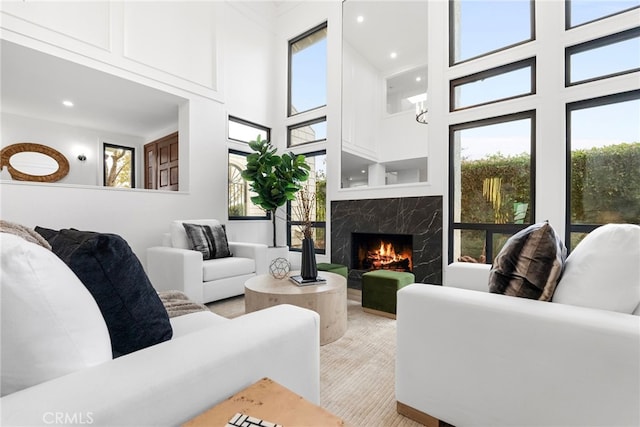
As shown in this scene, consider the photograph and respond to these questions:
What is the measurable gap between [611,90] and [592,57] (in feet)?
1.34

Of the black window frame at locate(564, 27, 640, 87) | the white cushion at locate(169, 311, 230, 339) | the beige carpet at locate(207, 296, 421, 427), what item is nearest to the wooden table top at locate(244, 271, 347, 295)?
the beige carpet at locate(207, 296, 421, 427)

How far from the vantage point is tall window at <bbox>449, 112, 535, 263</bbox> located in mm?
3102

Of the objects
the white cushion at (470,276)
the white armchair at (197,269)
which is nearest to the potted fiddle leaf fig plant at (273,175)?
the white armchair at (197,269)

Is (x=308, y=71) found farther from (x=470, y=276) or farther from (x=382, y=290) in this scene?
(x=470, y=276)

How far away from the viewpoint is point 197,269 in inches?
116

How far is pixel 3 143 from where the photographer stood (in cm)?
445

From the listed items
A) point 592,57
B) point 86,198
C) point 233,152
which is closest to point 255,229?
point 233,152

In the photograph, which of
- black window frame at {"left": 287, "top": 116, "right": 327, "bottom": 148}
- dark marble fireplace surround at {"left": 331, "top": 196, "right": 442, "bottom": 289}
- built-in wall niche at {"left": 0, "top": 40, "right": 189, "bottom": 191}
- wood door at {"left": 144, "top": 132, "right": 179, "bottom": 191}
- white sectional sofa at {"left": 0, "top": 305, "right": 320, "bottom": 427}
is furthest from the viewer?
wood door at {"left": 144, "top": 132, "right": 179, "bottom": 191}

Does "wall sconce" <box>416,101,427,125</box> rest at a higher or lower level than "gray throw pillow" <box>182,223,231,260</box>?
higher

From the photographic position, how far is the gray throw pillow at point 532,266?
45.0 inches

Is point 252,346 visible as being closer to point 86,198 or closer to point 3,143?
point 86,198

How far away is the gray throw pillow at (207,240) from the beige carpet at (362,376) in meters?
1.80

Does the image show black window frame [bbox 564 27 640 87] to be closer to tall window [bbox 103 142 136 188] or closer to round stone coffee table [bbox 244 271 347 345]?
round stone coffee table [bbox 244 271 347 345]

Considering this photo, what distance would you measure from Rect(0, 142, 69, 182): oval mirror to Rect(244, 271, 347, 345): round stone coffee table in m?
4.79
